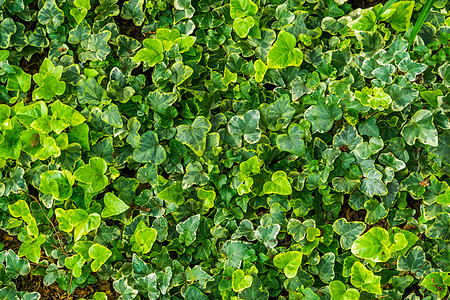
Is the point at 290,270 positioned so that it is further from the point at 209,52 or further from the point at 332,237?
the point at 209,52

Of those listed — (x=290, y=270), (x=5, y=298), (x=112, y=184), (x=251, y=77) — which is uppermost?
(x=251, y=77)

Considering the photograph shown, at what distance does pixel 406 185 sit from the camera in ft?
6.18

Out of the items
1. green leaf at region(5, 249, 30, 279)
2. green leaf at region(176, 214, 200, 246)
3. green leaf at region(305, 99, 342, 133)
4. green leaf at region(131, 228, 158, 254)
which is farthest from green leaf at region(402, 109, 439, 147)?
green leaf at region(5, 249, 30, 279)

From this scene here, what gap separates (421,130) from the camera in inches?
72.4

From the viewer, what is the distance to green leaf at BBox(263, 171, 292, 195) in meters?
1.82

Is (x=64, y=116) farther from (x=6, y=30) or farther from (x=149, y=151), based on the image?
(x=6, y=30)

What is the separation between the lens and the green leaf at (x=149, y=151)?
1.92 meters

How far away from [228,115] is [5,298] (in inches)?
62.7

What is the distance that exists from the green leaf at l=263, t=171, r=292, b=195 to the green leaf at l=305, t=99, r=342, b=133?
309 millimetres

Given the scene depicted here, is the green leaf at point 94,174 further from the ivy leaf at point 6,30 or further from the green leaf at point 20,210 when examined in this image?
the ivy leaf at point 6,30

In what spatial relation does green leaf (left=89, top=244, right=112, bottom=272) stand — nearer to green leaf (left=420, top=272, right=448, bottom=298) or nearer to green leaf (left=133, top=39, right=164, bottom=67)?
green leaf (left=133, top=39, right=164, bottom=67)

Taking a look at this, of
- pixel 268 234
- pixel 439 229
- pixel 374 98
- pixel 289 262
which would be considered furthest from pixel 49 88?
pixel 439 229

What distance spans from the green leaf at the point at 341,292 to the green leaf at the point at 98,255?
1.17m

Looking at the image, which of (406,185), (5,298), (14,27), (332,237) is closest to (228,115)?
(332,237)
